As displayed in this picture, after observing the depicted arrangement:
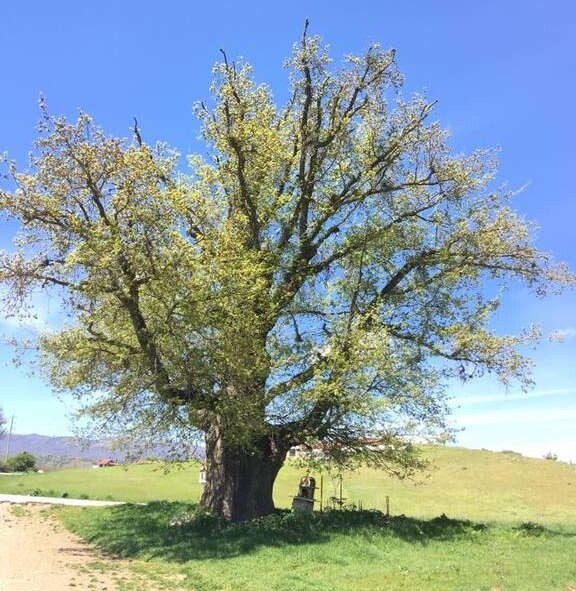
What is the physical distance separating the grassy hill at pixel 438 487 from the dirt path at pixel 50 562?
13116mm

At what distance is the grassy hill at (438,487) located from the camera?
3938 cm

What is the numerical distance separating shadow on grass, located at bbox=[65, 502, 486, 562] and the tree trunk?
27.8 inches

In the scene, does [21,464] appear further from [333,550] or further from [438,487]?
[333,550]

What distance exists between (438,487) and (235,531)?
1369 inches

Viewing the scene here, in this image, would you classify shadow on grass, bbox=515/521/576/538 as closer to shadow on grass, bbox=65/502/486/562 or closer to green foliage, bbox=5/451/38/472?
shadow on grass, bbox=65/502/486/562

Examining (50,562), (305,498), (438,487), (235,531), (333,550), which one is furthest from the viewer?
(438,487)

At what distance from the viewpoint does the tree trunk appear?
2216 cm

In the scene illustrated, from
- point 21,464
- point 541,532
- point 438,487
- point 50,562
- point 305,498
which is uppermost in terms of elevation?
point 21,464

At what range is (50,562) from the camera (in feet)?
54.3

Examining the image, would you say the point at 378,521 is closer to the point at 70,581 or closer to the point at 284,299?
the point at 284,299

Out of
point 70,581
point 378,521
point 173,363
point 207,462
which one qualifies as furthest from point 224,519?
point 70,581

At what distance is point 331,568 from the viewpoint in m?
14.9

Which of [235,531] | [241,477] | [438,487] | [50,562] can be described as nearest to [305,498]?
[241,477]

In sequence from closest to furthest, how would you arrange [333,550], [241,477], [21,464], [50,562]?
1. [50,562]
2. [333,550]
3. [241,477]
4. [21,464]
